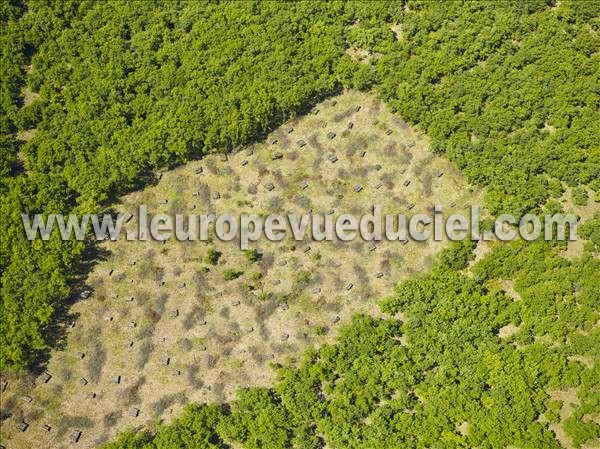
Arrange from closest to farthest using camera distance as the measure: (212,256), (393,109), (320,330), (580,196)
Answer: (320,330) → (580,196) → (212,256) → (393,109)

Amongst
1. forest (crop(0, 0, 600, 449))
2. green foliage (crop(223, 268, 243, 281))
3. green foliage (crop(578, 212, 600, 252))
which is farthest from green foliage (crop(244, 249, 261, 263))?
green foliage (crop(578, 212, 600, 252))

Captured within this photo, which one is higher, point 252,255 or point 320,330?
point 252,255

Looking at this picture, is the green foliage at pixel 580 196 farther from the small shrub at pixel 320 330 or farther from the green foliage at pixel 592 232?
the small shrub at pixel 320 330

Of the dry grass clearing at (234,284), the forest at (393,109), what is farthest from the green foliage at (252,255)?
the forest at (393,109)

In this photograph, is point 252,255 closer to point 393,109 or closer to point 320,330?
point 320,330

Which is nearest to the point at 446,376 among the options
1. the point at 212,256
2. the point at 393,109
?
the point at 212,256

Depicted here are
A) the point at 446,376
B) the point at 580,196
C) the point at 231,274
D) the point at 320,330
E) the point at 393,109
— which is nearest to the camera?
the point at 446,376
